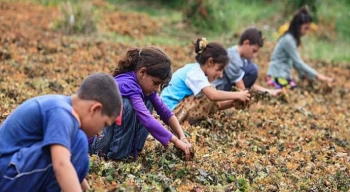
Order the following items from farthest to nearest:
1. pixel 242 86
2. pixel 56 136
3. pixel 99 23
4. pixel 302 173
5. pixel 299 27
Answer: pixel 99 23, pixel 299 27, pixel 242 86, pixel 302 173, pixel 56 136

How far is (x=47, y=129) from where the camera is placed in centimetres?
305

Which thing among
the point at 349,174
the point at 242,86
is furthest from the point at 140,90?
the point at 242,86

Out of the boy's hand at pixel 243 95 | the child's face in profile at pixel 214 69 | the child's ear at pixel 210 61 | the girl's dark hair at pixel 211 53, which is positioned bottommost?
the boy's hand at pixel 243 95

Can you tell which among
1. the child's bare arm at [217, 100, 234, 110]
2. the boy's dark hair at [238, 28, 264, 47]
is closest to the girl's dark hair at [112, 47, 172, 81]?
the child's bare arm at [217, 100, 234, 110]

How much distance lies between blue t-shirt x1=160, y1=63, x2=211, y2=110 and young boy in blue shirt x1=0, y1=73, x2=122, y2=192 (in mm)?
2809

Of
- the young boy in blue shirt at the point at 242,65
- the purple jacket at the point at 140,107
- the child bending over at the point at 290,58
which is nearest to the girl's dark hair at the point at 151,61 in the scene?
the purple jacket at the point at 140,107

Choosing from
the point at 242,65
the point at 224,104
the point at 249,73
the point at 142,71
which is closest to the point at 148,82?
the point at 142,71

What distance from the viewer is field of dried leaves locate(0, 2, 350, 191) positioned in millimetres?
4516

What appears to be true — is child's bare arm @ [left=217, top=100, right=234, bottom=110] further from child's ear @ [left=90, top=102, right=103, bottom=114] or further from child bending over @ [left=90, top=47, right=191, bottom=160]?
child's ear @ [left=90, top=102, right=103, bottom=114]

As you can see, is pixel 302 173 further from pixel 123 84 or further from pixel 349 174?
pixel 123 84

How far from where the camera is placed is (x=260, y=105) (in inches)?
304

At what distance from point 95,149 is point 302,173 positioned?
1.83 metres

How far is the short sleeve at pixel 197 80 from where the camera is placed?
6.01m

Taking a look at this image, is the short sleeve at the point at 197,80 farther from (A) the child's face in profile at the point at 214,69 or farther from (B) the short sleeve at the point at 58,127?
(B) the short sleeve at the point at 58,127
